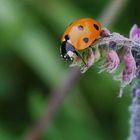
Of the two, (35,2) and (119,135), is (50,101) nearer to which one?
(119,135)

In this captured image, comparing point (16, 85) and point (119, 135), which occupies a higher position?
point (16, 85)

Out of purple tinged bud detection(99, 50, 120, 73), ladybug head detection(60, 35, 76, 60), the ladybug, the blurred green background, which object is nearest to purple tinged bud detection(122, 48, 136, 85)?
purple tinged bud detection(99, 50, 120, 73)

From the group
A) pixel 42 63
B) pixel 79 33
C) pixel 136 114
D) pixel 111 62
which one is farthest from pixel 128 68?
pixel 42 63

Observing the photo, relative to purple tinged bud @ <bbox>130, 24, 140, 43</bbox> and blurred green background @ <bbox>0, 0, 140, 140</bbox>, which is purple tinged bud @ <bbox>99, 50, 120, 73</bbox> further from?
blurred green background @ <bbox>0, 0, 140, 140</bbox>

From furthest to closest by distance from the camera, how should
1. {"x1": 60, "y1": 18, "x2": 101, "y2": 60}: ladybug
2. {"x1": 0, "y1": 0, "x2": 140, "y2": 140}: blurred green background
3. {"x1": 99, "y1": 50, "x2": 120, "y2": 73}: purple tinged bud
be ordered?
{"x1": 0, "y1": 0, "x2": 140, "y2": 140}: blurred green background → {"x1": 60, "y1": 18, "x2": 101, "y2": 60}: ladybug → {"x1": 99, "y1": 50, "x2": 120, "y2": 73}: purple tinged bud

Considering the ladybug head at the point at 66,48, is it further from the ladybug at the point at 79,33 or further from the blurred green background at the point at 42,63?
the blurred green background at the point at 42,63

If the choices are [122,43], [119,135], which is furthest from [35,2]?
[122,43]

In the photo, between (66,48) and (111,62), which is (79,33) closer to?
(66,48)

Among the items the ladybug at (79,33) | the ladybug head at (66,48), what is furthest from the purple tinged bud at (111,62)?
the ladybug head at (66,48)
